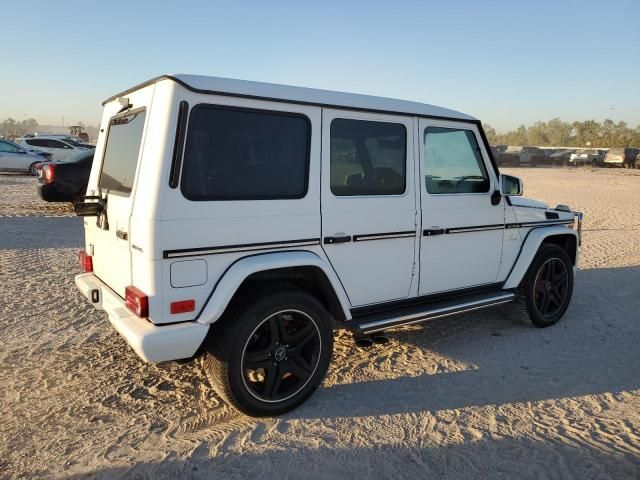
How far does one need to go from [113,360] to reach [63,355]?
→ 46cm

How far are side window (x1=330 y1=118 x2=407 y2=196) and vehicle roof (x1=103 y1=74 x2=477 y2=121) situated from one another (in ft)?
0.42

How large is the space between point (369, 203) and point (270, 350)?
1.30 meters

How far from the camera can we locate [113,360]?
416cm

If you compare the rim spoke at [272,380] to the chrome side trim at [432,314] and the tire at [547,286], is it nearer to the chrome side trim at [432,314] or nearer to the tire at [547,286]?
the chrome side trim at [432,314]

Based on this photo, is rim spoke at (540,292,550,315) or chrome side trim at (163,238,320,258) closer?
chrome side trim at (163,238,320,258)

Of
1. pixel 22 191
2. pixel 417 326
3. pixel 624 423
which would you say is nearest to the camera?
pixel 624 423

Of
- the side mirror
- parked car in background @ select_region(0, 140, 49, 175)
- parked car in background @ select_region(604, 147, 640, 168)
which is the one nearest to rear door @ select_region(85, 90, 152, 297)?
the side mirror

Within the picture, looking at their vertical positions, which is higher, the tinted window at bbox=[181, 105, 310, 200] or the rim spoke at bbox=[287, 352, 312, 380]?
the tinted window at bbox=[181, 105, 310, 200]

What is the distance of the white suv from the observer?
2943 mm

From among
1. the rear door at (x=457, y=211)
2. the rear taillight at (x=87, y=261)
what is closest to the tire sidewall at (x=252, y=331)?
the rear door at (x=457, y=211)

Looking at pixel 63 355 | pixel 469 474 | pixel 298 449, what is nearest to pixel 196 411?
pixel 298 449

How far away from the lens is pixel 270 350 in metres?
3.36

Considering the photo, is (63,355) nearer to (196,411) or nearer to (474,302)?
(196,411)

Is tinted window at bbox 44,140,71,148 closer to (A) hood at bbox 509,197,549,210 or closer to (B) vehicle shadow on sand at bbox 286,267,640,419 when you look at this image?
(B) vehicle shadow on sand at bbox 286,267,640,419
